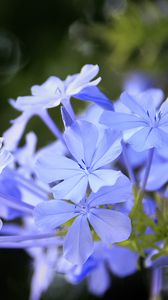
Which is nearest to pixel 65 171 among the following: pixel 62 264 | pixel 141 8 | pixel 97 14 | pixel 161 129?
pixel 161 129

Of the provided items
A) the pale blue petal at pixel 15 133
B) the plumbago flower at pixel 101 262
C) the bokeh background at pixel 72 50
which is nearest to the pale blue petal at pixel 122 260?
the plumbago flower at pixel 101 262

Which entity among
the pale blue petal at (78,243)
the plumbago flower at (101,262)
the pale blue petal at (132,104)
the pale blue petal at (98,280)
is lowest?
the pale blue petal at (78,243)

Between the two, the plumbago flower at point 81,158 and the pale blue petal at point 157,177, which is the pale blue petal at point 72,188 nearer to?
the plumbago flower at point 81,158

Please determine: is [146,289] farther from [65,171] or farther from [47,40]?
[65,171]

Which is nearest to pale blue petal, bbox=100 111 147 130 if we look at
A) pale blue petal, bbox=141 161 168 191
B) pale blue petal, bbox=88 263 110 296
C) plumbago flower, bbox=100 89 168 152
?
plumbago flower, bbox=100 89 168 152

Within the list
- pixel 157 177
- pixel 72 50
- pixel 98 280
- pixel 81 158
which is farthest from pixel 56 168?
pixel 72 50

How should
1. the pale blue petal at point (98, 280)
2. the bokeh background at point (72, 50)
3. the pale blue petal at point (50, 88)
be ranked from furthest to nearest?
1. the bokeh background at point (72, 50)
2. the pale blue petal at point (98, 280)
3. the pale blue petal at point (50, 88)

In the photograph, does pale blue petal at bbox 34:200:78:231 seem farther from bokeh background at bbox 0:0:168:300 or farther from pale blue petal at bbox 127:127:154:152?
bokeh background at bbox 0:0:168:300
